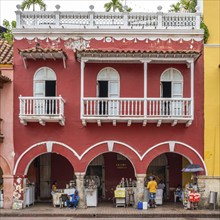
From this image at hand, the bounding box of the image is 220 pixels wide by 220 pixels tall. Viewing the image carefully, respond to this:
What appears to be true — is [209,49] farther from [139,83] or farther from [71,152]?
[71,152]

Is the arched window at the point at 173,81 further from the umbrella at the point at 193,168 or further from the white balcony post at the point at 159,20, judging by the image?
the umbrella at the point at 193,168

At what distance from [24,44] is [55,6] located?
2232 millimetres

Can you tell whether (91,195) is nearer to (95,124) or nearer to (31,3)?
(95,124)

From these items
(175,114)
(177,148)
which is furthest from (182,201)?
(175,114)

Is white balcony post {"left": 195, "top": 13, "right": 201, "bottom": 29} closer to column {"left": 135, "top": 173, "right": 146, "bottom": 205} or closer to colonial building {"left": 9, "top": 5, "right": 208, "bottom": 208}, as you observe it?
colonial building {"left": 9, "top": 5, "right": 208, "bottom": 208}

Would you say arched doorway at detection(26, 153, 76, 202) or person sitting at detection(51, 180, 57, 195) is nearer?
person sitting at detection(51, 180, 57, 195)

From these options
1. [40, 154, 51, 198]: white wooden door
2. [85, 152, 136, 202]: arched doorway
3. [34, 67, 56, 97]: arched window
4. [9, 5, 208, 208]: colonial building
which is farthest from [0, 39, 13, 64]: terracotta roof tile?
[85, 152, 136, 202]: arched doorway

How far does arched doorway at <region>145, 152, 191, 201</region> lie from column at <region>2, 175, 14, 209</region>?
22.8 feet

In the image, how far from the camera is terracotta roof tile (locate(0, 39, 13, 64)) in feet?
79.8

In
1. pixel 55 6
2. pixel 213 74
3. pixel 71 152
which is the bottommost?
pixel 71 152

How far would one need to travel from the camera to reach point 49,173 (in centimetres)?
2697

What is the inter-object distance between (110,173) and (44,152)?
14.7 ft

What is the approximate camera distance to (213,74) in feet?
79.0

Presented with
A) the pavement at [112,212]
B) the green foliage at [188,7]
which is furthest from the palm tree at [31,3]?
the pavement at [112,212]
